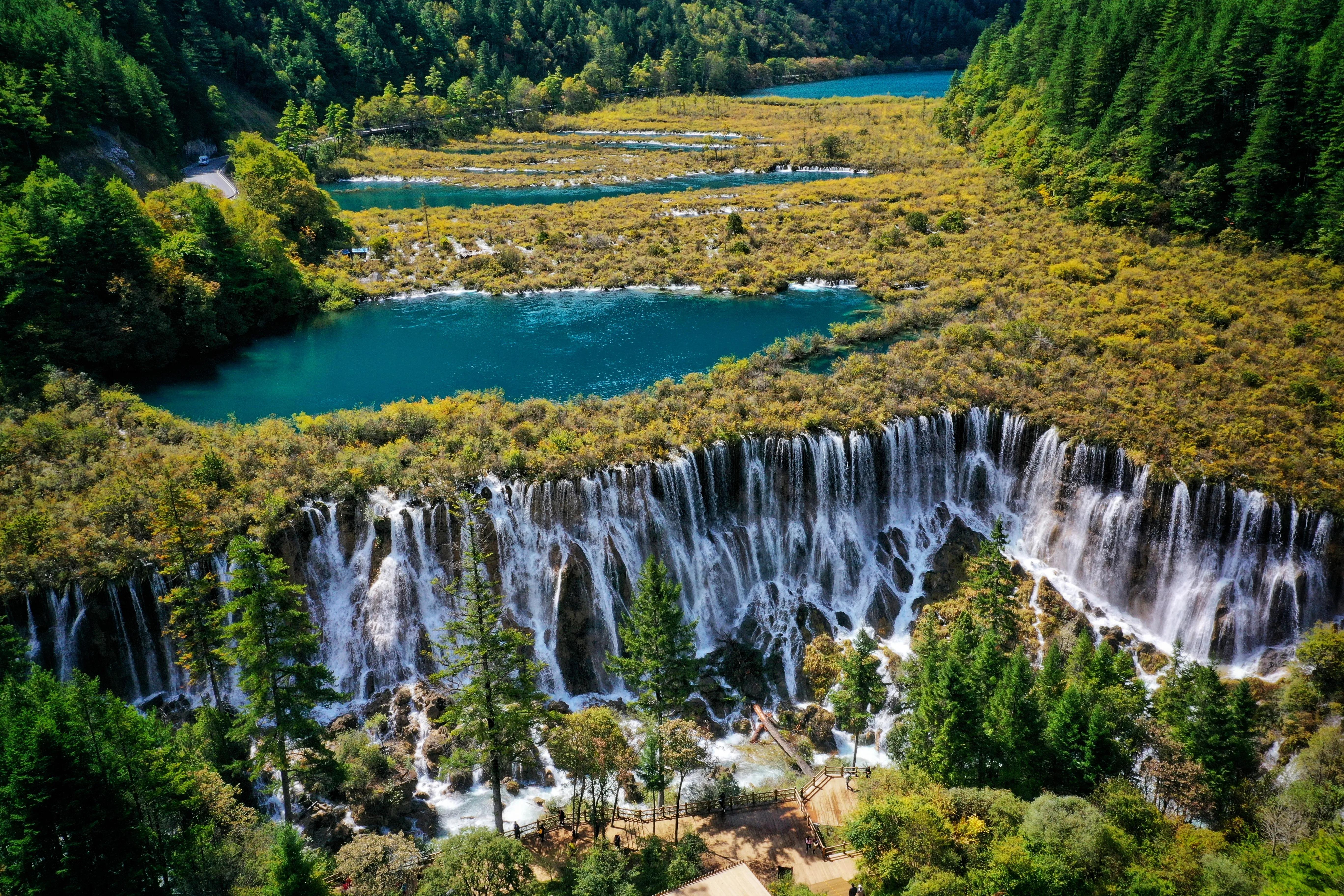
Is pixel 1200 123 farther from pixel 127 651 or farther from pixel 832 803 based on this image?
pixel 127 651

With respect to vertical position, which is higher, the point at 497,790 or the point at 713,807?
the point at 497,790

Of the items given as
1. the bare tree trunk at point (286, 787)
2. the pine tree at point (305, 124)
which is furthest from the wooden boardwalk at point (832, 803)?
the pine tree at point (305, 124)

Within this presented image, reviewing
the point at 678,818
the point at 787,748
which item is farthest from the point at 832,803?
the point at 678,818

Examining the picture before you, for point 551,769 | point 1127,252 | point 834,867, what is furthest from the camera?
point 1127,252

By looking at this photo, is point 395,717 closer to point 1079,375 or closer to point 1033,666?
point 1033,666

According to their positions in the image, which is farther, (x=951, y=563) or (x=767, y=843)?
(x=951, y=563)

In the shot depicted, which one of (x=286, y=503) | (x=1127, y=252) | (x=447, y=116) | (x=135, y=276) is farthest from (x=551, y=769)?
(x=447, y=116)
